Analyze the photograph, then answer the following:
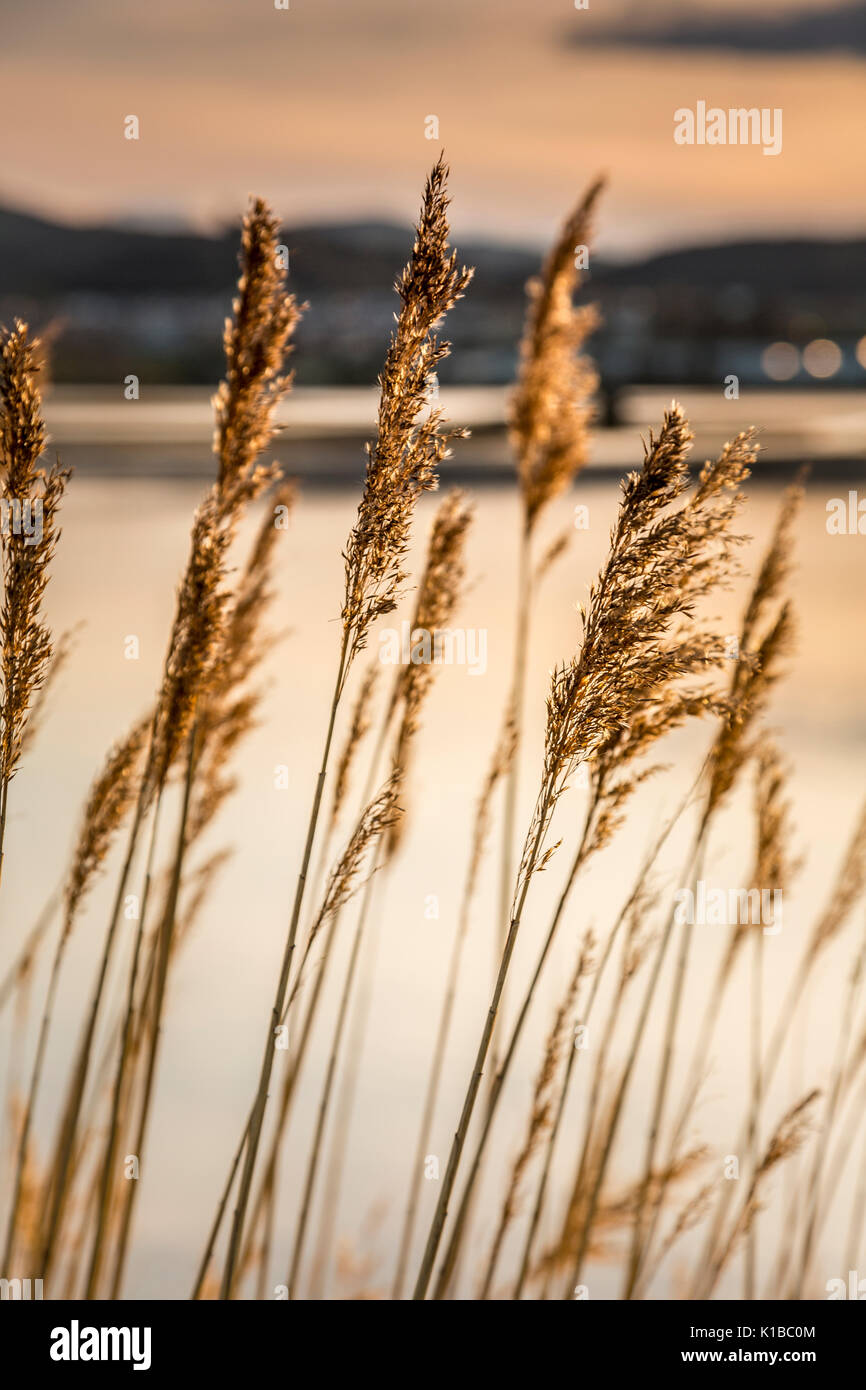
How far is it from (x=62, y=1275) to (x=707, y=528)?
2.67 meters

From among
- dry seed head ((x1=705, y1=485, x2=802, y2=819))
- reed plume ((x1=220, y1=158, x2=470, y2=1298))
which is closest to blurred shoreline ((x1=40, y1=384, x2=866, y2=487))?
dry seed head ((x1=705, y1=485, x2=802, y2=819))

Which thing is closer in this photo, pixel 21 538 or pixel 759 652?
pixel 21 538

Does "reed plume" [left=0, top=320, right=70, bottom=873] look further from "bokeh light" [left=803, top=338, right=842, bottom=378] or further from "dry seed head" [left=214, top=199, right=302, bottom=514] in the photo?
"bokeh light" [left=803, top=338, right=842, bottom=378]

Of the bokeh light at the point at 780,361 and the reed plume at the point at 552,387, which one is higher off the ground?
the bokeh light at the point at 780,361

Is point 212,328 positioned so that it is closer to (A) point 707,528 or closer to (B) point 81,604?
(B) point 81,604

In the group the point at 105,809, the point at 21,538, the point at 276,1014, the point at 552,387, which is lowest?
the point at 276,1014

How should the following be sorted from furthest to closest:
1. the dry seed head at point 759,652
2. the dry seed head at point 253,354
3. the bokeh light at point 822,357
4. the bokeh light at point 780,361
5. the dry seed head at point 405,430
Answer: the bokeh light at point 780,361 < the bokeh light at point 822,357 < the dry seed head at point 759,652 < the dry seed head at point 253,354 < the dry seed head at point 405,430

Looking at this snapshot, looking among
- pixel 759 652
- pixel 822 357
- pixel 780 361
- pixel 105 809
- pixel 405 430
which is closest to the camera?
pixel 405 430

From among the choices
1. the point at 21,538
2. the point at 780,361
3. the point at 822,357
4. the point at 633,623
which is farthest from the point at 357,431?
the point at 633,623

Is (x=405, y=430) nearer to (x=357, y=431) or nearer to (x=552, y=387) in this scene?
(x=552, y=387)

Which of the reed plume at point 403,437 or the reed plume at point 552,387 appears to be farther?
the reed plume at point 552,387

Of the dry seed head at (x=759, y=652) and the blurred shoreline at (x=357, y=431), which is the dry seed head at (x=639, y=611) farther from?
the blurred shoreline at (x=357, y=431)

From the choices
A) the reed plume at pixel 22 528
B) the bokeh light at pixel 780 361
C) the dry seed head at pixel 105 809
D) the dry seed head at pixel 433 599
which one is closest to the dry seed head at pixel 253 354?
the reed plume at pixel 22 528
